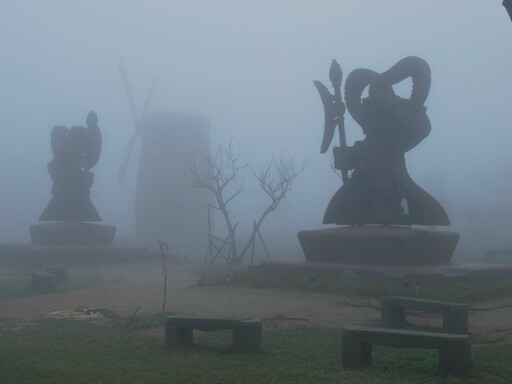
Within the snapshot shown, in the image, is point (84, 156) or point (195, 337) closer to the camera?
point (195, 337)

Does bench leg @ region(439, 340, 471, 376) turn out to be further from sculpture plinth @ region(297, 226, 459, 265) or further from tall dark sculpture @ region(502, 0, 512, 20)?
sculpture plinth @ region(297, 226, 459, 265)

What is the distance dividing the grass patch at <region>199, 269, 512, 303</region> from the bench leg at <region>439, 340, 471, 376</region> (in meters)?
5.18

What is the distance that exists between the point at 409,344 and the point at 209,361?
6.32 ft

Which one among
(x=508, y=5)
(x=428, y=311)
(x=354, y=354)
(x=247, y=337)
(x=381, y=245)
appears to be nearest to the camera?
(x=508, y=5)

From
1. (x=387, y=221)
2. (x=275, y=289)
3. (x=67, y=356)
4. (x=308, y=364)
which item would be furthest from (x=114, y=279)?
(x=308, y=364)

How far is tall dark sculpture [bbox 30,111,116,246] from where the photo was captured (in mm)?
26047

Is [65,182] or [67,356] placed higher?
[65,182]

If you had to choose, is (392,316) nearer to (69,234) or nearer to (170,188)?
(69,234)

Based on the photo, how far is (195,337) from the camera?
839 cm

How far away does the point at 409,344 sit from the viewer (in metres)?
6.25

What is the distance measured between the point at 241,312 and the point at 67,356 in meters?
4.18

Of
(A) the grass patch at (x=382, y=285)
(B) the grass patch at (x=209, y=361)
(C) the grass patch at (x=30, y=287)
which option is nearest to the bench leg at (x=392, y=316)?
(B) the grass patch at (x=209, y=361)

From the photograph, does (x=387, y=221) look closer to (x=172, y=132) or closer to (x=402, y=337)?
(x=402, y=337)

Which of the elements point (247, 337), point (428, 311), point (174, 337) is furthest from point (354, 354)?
point (428, 311)
